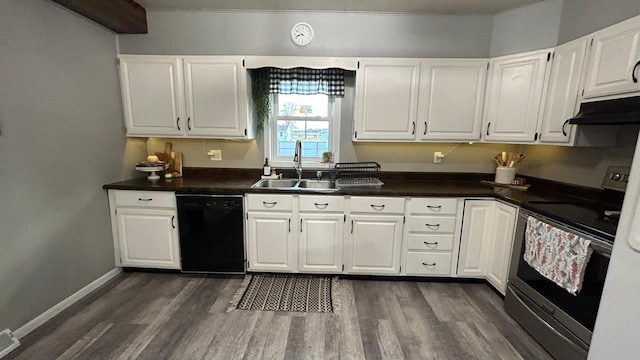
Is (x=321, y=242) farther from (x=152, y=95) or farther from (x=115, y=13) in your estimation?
(x=115, y=13)

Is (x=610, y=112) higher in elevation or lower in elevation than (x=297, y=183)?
higher

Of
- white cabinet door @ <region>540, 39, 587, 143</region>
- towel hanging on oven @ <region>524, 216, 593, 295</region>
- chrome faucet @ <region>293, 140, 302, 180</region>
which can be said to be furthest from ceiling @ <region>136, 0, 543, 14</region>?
towel hanging on oven @ <region>524, 216, 593, 295</region>

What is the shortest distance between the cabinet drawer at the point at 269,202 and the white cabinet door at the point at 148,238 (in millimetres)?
749

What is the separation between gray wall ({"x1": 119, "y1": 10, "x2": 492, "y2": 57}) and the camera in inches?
105

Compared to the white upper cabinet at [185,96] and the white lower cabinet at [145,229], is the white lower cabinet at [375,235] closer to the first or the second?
the white upper cabinet at [185,96]

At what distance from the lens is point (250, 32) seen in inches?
107

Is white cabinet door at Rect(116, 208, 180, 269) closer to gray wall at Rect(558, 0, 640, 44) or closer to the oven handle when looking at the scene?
the oven handle

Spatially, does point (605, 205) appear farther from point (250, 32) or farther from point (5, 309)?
point (5, 309)

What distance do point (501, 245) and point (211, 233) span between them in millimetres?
2606

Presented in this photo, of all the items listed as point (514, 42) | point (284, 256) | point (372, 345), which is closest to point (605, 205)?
point (514, 42)

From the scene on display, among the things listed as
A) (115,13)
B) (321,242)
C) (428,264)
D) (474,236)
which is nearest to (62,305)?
(321,242)

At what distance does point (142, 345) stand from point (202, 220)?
1037mm

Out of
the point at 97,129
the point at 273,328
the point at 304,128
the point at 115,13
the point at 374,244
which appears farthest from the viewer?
the point at 304,128

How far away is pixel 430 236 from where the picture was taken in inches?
99.9
